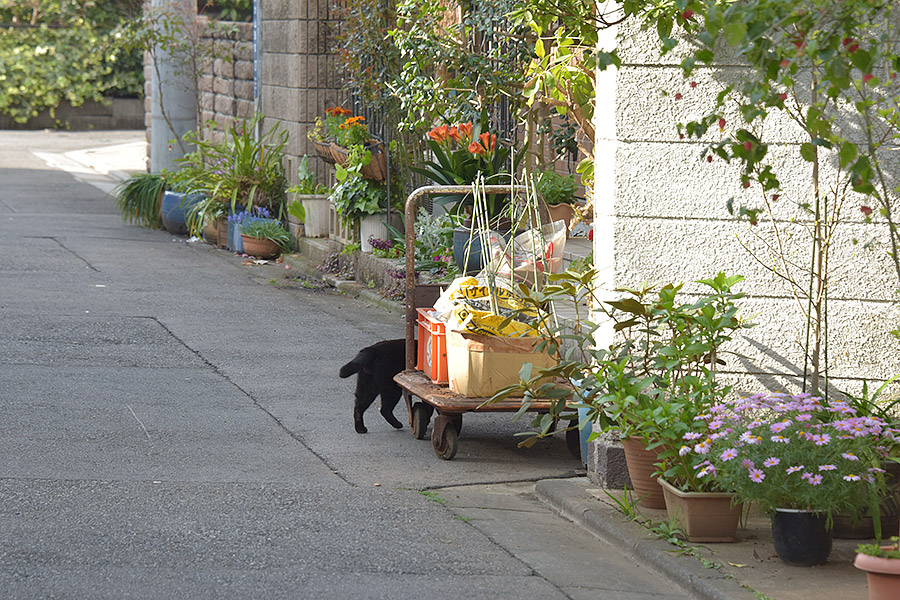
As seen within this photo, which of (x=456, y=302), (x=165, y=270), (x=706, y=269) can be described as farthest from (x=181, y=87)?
(x=706, y=269)

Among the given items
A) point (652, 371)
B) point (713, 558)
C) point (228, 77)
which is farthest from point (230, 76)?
point (713, 558)

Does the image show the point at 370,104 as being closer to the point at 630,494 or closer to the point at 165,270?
the point at 165,270

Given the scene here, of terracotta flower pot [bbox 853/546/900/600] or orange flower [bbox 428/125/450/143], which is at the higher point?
orange flower [bbox 428/125/450/143]

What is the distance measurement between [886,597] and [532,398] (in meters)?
2.12

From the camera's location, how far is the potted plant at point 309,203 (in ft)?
43.2

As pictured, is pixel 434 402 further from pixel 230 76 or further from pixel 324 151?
pixel 230 76

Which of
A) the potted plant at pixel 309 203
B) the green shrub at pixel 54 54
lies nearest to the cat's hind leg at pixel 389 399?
the potted plant at pixel 309 203

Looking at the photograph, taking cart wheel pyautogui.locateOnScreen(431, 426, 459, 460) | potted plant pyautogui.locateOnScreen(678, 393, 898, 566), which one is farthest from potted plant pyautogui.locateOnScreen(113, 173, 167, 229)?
potted plant pyautogui.locateOnScreen(678, 393, 898, 566)

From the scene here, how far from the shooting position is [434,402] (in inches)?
239

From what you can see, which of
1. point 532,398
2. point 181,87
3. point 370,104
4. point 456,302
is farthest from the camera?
point 181,87

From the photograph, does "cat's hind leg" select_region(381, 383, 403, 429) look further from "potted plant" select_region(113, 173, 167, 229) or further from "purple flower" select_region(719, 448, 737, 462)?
"potted plant" select_region(113, 173, 167, 229)

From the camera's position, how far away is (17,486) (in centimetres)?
546

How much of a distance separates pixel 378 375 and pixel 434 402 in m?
0.76

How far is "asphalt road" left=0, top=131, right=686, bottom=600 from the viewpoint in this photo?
181 inches
